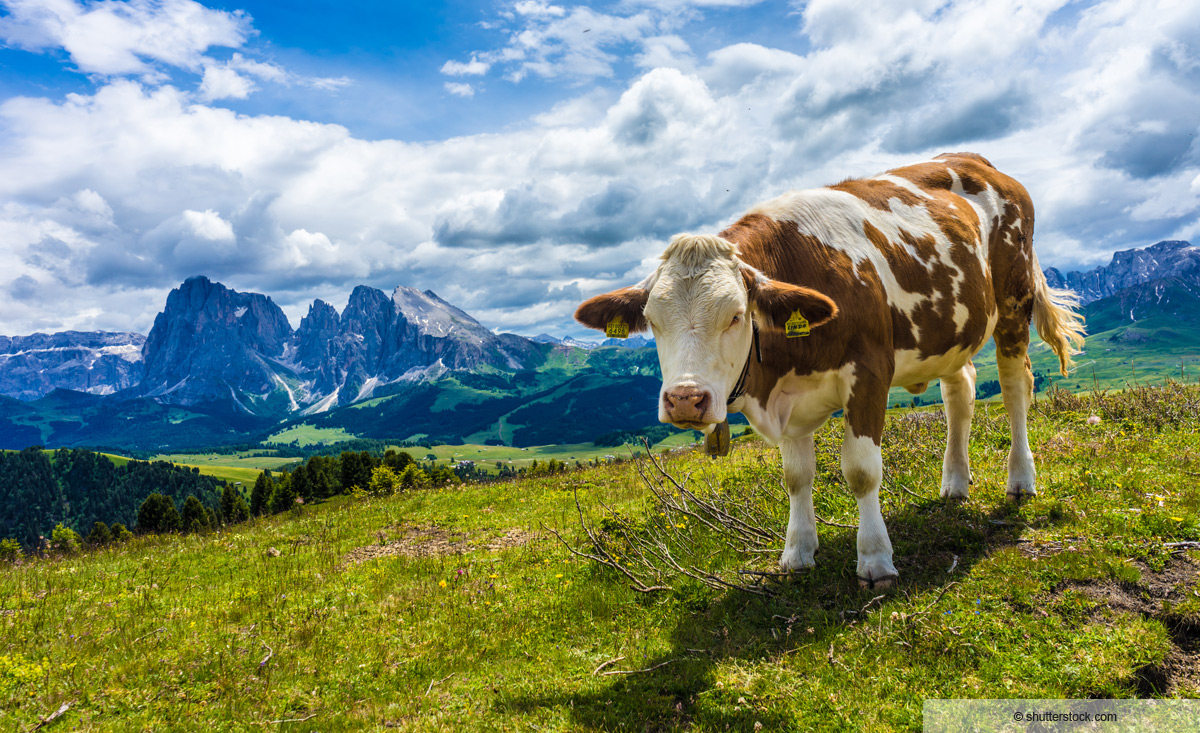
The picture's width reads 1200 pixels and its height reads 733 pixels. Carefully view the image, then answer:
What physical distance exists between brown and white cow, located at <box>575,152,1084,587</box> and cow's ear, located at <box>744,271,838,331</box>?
1 cm

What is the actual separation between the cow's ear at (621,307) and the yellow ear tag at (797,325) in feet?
4.16

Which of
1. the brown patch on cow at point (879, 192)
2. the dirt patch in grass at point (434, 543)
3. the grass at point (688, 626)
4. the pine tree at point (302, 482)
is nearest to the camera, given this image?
the grass at point (688, 626)

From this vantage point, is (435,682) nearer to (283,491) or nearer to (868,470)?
(868,470)

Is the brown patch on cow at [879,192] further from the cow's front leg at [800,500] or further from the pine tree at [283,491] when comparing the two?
the pine tree at [283,491]

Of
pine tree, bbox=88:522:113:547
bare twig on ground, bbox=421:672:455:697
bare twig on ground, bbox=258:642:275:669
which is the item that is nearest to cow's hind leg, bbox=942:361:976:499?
bare twig on ground, bbox=421:672:455:697

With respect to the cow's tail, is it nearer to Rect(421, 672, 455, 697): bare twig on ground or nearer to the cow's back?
the cow's back

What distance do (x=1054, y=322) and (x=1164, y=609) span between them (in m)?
5.46

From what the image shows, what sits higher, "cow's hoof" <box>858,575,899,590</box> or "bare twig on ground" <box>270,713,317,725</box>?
"cow's hoof" <box>858,575,899,590</box>

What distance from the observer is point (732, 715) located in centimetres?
478

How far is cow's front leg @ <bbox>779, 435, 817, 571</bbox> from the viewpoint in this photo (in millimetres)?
6895

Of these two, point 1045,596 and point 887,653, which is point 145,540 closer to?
point 887,653

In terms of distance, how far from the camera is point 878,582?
613cm

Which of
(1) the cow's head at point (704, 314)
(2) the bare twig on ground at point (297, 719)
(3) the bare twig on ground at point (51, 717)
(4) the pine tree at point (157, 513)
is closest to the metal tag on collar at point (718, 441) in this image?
(1) the cow's head at point (704, 314)

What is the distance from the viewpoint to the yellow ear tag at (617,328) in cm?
571
